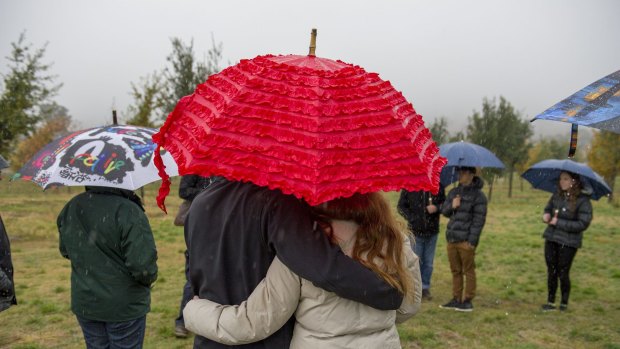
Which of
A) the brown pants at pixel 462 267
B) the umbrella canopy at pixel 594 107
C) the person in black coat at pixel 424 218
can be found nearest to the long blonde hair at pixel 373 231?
the umbrella canopy at pixel 594 107

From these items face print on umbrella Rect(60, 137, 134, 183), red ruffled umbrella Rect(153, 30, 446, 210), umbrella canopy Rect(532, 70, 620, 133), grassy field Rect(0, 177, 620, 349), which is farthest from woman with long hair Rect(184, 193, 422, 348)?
grassy field Rect(0, 177, 620, 349)

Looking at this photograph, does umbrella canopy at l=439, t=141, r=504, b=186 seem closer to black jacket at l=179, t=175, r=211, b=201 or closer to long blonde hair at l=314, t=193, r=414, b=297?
black jacket at l=179, t=175, r=211, b=201

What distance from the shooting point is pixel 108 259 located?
130 inches

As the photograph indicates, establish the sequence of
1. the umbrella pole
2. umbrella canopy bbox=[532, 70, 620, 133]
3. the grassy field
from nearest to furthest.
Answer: umbrella canopy bbox=[532, 70, 620, 133], the umbrella pole, the grassy field

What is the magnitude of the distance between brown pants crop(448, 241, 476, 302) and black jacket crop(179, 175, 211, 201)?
3.21 meters

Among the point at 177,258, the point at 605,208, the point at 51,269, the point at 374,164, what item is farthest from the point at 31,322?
the point at 605,208

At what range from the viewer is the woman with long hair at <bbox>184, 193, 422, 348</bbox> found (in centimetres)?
189

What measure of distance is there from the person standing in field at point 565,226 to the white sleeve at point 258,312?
215 inches

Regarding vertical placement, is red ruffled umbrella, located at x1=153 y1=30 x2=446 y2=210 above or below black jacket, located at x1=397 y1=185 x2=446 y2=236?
above

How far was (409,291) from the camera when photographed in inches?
83.7

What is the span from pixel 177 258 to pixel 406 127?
8.55 m

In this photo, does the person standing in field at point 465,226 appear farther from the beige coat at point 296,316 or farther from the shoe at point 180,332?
the beige coat at point 296,316

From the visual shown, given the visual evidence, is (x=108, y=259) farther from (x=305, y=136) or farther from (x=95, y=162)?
(x=305, y=136)

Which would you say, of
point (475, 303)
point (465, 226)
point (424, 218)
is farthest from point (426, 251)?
point (475, 303)
